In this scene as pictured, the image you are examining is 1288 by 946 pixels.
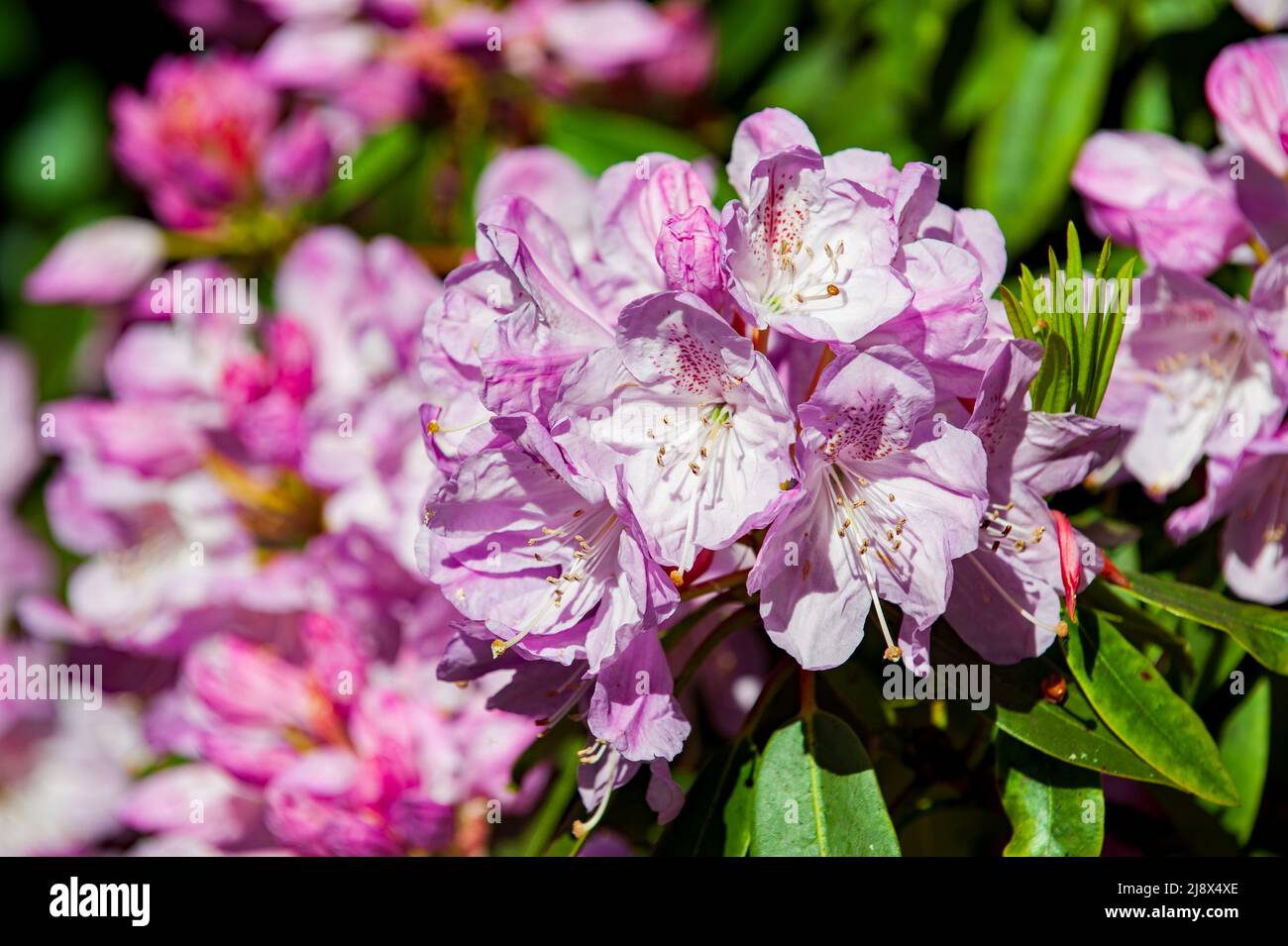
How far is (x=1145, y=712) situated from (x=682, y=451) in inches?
14.6

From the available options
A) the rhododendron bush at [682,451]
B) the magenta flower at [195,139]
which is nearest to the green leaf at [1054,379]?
the rhododendron bush at [682,451]

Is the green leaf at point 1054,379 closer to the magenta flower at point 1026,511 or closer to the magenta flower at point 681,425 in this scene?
the magenta flower at point 1026,511

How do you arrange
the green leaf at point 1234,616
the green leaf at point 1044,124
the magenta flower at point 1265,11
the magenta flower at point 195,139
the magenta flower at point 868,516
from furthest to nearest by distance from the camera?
the magenta flower at point 195,139
the green leaf at point 1044,124
the magenta flower at point 1265,11
the green leaf at point 1234,616
the magenta flower at point 868,516

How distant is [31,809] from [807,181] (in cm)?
136

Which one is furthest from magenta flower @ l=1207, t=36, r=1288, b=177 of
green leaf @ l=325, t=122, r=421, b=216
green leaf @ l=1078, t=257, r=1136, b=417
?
green leaf @ l=325, t=122, r=421, b=216

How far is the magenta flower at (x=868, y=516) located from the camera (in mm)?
813

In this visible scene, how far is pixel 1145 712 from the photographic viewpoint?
899 millimetres

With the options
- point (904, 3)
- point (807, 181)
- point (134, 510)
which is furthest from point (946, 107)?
point (134, 510)

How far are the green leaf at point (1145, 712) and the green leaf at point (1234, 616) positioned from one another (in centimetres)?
5

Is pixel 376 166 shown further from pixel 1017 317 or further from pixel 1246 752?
pixel 1246 752

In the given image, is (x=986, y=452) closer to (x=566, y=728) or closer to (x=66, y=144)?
(x=566, y=728)

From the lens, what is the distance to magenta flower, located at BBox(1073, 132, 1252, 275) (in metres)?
1.04

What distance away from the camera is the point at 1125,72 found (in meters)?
1.46

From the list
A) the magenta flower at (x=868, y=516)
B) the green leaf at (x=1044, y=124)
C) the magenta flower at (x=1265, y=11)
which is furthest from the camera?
the green leaf at (x=1044, y=124)
